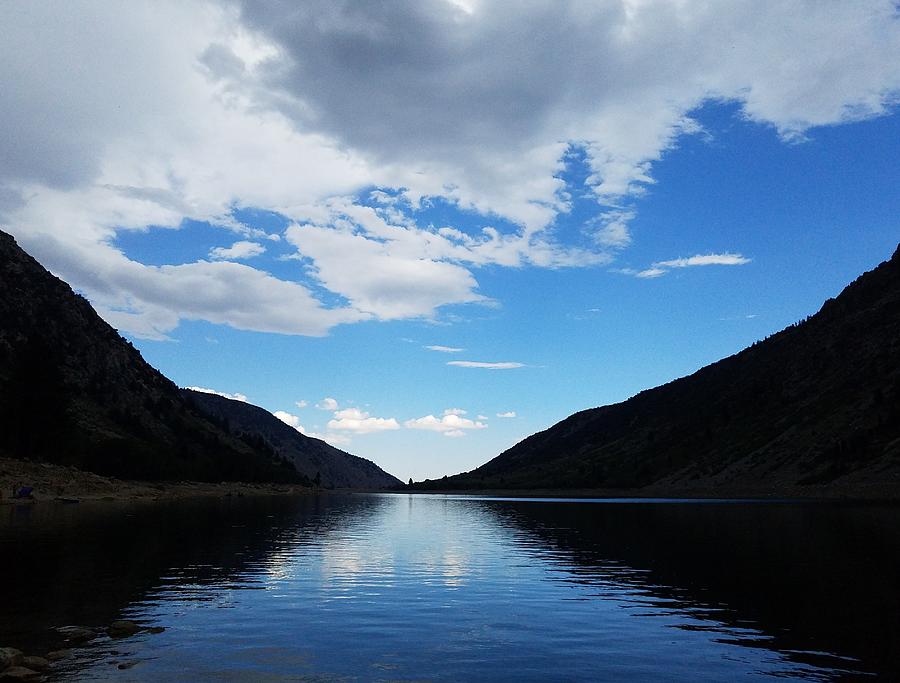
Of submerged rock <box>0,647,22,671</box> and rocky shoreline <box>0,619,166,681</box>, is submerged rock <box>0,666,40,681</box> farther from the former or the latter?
submerged rock <box>0,647,22,671</box>

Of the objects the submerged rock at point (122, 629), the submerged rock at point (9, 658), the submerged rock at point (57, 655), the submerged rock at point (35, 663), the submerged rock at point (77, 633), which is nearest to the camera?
the submerged rock at point (9, 658)

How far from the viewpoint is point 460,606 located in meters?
32.1

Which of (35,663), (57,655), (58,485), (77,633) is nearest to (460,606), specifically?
(77,633)

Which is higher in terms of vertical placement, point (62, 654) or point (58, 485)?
point (58, 485)

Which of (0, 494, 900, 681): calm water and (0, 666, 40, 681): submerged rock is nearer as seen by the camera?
(0, 666, 40, 681): submerged rock

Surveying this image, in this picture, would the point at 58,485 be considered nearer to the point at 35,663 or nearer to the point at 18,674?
the point at 35,663

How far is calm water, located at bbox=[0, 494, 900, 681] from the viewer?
69.3 ft

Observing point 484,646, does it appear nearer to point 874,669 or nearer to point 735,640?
point 735,640

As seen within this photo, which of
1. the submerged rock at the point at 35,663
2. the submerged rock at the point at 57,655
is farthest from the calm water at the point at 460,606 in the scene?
the submerged rock at the point at 35,663

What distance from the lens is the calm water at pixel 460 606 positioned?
832 inches

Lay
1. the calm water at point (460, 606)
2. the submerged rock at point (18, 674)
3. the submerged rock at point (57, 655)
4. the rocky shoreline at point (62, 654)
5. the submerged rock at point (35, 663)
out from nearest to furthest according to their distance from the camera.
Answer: the submerged rock at point (18, 674)
the rocky shoreline at point (62, 654)
the submerged rock at point (35, 663)
the submerged rock at point (57, 655)
the calm water at point (460, 606)

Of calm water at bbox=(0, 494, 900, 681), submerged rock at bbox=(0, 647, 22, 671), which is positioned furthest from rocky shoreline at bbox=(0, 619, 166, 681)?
calm water at bbox=(0, 494, 900, 681)

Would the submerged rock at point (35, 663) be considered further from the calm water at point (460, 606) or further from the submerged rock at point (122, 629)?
the submerged rock at point (122, 629)

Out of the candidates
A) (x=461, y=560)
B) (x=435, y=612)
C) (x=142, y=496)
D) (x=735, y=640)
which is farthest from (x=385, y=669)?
(x=142, y=496)
